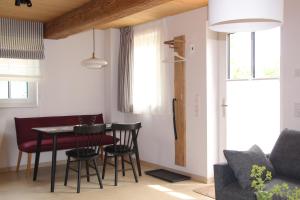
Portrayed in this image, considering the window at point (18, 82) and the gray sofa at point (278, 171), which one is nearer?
the gray sofa at point (278, 171)

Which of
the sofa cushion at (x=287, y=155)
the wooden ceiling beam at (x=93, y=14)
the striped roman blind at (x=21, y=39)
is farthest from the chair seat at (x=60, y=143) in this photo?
the sofa cushion at (x=287, y=155)

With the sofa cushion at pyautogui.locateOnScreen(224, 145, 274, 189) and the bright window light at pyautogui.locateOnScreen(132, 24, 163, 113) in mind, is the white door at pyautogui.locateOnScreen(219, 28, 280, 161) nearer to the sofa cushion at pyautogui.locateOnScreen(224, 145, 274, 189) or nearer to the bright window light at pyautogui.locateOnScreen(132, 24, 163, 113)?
the bright window light at pyautogui.locateOnScreen(132, 24, 163, 113)

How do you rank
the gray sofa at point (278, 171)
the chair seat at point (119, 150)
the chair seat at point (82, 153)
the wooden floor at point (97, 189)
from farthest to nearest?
the chair seat at point (119, 150) < the chair seat at point (82, 153) < the wooden floor at point (97, 189) < the gray sofa at point (278, 171)

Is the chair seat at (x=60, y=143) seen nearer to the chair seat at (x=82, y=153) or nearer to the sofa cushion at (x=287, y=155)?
the chair seat at (x=82, y=153)

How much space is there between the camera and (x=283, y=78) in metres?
3.68

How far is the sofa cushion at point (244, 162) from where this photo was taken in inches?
112

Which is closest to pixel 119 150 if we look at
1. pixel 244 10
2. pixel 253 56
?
pixel 253 56

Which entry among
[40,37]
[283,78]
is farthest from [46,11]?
[283,78]

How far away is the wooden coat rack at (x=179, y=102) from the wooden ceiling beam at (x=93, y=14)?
109 centimetres

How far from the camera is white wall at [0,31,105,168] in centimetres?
531

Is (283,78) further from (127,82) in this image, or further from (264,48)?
(127,82)

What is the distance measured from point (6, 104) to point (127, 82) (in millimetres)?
1958

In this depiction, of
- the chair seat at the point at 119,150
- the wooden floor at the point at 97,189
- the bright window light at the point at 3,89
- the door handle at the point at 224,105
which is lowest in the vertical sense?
the wooden floor at the point at 97,189

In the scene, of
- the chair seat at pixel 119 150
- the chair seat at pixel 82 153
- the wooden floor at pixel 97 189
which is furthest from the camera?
the chair seat at pixel 119 150
